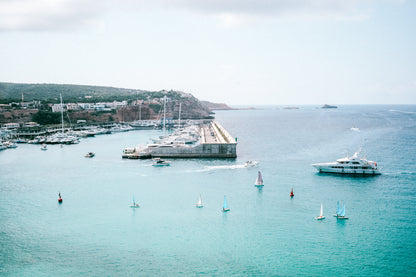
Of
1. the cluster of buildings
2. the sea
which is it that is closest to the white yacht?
the sea

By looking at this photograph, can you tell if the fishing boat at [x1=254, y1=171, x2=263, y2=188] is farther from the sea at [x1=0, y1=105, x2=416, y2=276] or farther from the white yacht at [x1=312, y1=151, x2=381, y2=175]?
the white yacht at [x1=312, y1=151, x2=381, y2=175]

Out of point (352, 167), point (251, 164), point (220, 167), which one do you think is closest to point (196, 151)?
point (220, 167)

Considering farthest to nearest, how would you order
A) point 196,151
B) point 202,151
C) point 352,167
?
point 196,151 < point 202,151 < point 352,167

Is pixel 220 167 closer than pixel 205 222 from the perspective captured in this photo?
No

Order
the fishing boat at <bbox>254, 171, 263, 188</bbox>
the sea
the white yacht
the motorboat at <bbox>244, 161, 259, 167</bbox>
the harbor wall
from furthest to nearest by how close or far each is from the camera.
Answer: the harbor wall, the motorboat at <bbox>244, 161, 259, 167</bbox>, the white yacht, the fishing boat at <bbox>254, 171, 263, 188</bbox>, the sea

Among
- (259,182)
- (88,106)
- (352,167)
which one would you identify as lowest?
(259,182)

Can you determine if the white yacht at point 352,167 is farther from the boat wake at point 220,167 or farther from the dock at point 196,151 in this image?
the dock at point 196,151

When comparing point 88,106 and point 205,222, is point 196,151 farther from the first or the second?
point 88,106
